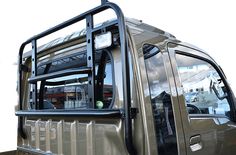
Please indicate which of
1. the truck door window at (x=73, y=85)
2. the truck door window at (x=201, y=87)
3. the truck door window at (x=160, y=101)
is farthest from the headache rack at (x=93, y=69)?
the truck door window at (x=201, y=87)

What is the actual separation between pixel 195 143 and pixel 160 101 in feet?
1.86

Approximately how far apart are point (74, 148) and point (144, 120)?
71 centimetres

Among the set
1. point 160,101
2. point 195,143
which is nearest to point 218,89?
point 195,143

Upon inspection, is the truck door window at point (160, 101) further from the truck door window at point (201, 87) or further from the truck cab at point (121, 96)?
the truck door window at point (201, 87)

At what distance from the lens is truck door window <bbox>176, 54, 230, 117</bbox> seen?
2576 mm

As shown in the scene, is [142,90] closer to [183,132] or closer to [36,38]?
[183,132]

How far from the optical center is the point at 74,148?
86.1 inches

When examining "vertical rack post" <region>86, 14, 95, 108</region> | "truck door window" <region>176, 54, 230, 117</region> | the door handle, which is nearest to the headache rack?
"vertical rack post" <region>86, 14, 95, 108</region>

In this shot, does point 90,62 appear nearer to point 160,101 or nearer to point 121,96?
point 121,96

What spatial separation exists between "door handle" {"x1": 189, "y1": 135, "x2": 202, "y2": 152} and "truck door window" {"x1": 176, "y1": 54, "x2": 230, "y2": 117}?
247 mm

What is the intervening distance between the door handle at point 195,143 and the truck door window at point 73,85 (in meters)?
0.81

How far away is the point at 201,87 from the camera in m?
2.90

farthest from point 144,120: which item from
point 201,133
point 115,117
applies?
point 201,133

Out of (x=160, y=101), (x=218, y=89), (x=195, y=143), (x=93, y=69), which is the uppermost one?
(x=93, y=69)
